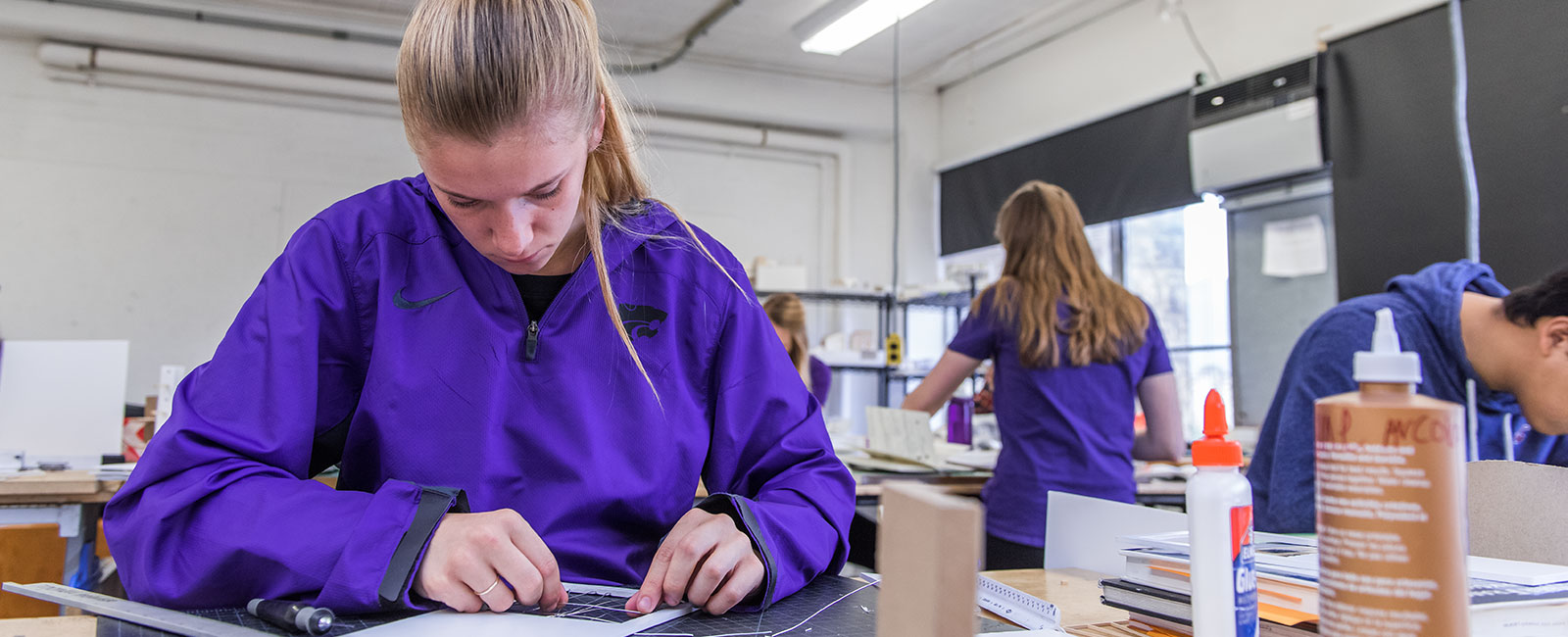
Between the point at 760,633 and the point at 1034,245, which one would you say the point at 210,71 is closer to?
the point at 1034,245

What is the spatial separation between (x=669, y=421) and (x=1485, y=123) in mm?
3311

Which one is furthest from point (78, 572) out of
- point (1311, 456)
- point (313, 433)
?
point (1311, 456)

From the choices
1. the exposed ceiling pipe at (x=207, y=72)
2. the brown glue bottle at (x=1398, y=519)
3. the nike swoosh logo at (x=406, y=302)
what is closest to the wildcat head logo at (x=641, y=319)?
the nike swoosh logo at (x=406, y=302)

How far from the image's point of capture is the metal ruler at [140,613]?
69 centimetres

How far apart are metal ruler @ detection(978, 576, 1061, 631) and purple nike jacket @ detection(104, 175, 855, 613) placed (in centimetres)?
15

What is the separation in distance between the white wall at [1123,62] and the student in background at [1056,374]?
1.97 m

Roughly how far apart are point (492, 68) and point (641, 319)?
30 cm

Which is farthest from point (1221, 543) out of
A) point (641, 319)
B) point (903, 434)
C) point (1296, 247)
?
point (1296, 247)

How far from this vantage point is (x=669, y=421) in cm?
100

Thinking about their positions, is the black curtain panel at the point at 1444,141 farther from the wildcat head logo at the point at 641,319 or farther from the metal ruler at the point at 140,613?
the metal ruler at the point at 140,613

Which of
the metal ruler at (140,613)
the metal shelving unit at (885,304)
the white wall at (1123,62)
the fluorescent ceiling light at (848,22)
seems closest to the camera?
the metal ruler at (140,613)

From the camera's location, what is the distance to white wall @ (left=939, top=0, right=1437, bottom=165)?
3931 millimetres

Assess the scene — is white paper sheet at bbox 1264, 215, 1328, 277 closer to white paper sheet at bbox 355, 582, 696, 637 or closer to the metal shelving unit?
the metal shelving unit

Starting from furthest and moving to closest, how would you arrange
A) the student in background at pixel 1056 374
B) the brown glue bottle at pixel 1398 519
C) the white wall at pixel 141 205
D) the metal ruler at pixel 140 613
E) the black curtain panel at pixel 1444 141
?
1. the white wall at pixel 141 205
2. the black curtain panel at pixel 1444 141
3. the student in background at pixel 1056 374
4. the metal ruler at pixel 140 613
5. the brown glue bottle at pixel 1398 519
